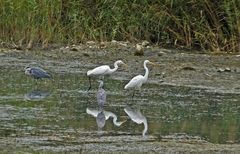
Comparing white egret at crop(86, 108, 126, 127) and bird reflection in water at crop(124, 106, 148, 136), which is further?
white egret at crop(86, 108, 126, 127)

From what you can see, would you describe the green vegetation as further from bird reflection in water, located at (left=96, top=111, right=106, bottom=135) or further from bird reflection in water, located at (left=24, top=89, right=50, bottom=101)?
bird reflection in water, located at (left=96, top=111, right=106, bottom=135)

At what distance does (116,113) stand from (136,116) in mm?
306

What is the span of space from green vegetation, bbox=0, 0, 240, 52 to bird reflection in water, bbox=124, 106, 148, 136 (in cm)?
763

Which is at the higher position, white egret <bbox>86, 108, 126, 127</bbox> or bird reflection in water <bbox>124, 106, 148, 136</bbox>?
white egret <bbox>86, 108, 126, 127</bbox>

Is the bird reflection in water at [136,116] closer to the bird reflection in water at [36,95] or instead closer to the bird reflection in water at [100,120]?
the bird reflection in water at [100,120]

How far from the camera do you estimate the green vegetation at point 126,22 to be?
19.1m

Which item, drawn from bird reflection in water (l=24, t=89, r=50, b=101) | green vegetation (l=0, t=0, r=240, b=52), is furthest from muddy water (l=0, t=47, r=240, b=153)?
green vegetation (l=0, t=0, r=240, b=52)

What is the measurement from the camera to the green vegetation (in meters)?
19.1

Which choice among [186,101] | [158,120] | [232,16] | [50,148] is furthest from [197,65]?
[50,148]

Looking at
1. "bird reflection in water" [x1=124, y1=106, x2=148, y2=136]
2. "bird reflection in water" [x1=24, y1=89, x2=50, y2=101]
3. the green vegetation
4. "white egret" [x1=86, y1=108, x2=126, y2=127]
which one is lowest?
"bird reflection in water" [x1=124, y1=106, x2=148, y2=136]

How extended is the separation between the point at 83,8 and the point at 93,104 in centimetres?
945

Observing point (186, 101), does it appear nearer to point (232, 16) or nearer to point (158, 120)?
point (158, 120)

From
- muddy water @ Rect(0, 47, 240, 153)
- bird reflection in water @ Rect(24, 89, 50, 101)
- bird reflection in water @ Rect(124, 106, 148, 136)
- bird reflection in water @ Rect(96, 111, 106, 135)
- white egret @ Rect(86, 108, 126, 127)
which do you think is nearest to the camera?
muddy water @ Rect(0, 47, 240, 153)

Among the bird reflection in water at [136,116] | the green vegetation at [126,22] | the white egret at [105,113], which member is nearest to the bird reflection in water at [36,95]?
the white egret at [105,113]
